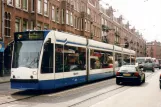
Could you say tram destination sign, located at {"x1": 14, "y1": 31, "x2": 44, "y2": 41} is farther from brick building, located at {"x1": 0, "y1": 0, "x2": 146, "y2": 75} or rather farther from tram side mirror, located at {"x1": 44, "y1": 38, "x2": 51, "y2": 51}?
brick building, located at {"x1": 0, "y1": 0, "x2": 146, "y2": 75}

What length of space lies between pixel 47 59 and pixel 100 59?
934cm

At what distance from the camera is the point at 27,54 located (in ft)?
45.1

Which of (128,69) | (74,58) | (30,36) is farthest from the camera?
(128,69)

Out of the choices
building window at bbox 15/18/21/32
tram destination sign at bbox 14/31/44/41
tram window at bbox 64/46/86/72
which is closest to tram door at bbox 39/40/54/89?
tram destination sign at bbox 14/31/44/41

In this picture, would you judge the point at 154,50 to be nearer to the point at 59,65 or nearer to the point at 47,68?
the point at 59,65

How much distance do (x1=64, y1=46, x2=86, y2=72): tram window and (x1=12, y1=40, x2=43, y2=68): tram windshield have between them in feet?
7.50

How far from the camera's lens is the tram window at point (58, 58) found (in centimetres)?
1447

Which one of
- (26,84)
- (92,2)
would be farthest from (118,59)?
(92,2)

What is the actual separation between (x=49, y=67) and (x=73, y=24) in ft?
113

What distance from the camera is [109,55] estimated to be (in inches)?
1021

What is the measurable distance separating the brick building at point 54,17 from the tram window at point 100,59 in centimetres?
574

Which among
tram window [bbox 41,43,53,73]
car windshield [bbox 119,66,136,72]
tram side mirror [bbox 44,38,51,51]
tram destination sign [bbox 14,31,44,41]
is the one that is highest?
tram destination sign [bbox 14,31,44,41]

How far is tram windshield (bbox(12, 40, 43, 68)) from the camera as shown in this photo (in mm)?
13544

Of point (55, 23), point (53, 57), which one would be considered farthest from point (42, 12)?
point (53, 57)
